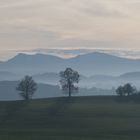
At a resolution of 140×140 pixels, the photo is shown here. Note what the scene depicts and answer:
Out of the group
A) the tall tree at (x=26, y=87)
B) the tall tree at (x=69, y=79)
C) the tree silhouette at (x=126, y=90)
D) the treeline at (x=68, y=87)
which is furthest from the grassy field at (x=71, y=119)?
the tall tree at (x=26, y=87)

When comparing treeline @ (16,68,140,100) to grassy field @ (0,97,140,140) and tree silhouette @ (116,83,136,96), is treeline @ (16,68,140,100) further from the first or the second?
grassy field @ (0,97,140,140)

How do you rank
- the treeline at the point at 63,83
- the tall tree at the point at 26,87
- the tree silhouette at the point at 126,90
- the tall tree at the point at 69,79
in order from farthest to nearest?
the tall tree at the point at 69,79
the treeline at the point at 63,83
the tall tree at the point at 26,87
the tree silhouette at the point at 126,90

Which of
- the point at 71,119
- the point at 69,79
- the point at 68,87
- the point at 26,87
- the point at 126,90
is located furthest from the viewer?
the point at 68,87

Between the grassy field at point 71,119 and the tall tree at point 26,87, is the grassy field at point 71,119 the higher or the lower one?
the lower one

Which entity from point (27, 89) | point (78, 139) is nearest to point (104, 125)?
point (78, 139)

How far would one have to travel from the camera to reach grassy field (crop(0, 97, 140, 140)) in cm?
9744

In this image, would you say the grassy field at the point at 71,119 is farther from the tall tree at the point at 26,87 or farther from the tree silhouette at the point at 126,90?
the tall tree at the point at 26,87

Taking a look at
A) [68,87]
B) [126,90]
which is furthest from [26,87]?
[126,90]

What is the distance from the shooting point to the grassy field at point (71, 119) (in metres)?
97.4

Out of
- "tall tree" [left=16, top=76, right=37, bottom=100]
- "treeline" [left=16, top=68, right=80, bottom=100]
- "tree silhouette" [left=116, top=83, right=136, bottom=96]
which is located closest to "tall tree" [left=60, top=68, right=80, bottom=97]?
"treeline" [left=16, top=68, right=80, bottom=100]

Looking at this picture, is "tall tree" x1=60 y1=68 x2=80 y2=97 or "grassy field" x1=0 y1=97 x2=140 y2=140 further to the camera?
"tall tree" x1=60 y1=68 x2=80 y2=97

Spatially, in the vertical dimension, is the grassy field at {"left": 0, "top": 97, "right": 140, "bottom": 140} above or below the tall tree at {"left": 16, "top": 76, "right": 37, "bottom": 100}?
below

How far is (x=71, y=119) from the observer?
127000 mm

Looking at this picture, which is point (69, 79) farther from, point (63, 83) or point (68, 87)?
point (68, 87)
